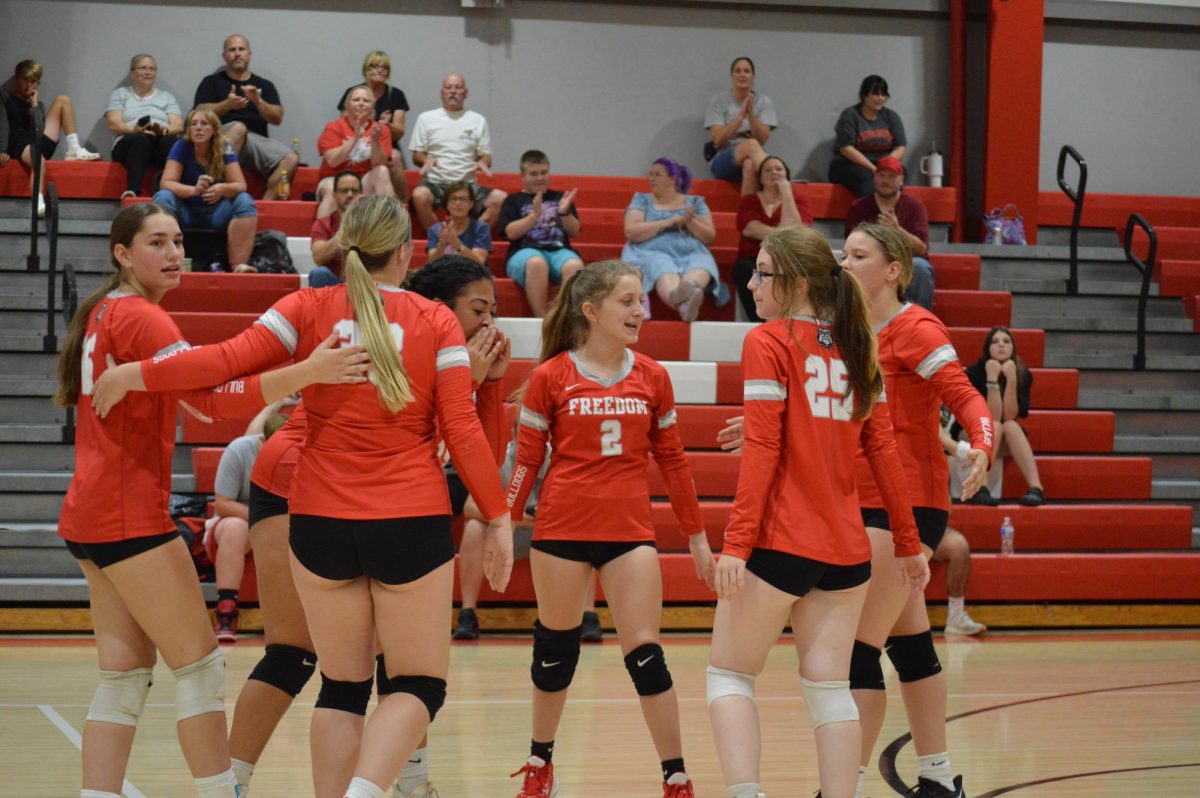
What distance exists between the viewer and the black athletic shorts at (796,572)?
322 cm

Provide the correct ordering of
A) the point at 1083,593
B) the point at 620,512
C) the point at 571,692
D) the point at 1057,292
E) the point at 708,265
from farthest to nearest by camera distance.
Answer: the point at 1057,292
the point at 708,265
the point at 1083,593
the point at 571,692
the point at 620,512

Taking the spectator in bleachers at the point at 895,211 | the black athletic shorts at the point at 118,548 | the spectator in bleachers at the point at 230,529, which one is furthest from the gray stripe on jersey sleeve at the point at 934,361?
the spectator in bleachers at the point at 895,211

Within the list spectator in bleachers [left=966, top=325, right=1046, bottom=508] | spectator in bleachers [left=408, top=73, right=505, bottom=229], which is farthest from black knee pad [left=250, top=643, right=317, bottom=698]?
spectator in bleachers [left=408, top=73, right=505, bottom=229]

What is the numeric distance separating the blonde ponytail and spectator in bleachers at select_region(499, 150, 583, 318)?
575 centimetres

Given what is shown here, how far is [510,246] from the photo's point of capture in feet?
30.9

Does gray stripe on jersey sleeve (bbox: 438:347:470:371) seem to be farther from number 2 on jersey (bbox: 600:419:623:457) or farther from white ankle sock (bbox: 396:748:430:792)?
white ankle sock (bbox: 396:748:430:792)

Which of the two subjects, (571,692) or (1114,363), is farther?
(1114,363)

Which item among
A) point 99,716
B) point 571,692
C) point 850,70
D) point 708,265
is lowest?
point 571,692

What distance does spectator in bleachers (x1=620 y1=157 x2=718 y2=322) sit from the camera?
9195 mm

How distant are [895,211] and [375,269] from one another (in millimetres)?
7705

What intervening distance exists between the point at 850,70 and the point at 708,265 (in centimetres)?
392

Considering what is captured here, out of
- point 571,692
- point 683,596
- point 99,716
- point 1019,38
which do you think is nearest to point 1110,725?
point 571,692

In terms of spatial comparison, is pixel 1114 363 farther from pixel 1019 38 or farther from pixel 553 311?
pixel 553 311

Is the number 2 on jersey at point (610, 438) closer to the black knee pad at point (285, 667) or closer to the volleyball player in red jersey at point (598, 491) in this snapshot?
the volleyball player in red jersey at point (598, 491)
